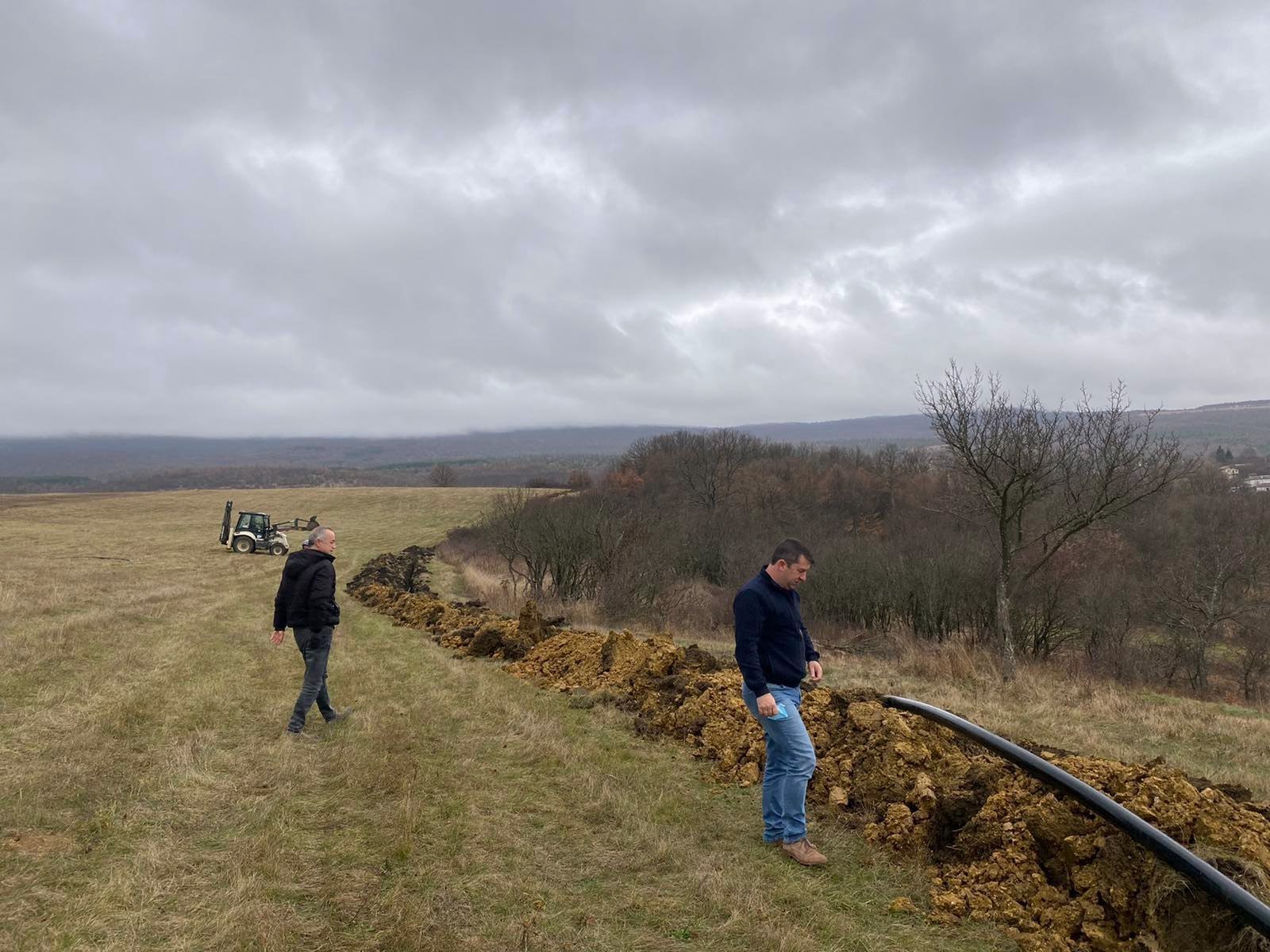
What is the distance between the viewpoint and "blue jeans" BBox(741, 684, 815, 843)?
4.79 metres

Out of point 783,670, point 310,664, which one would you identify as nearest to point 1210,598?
point 783,670

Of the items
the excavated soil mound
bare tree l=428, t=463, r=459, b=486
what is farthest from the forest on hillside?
bare tree l=428, t=463, r=459, b=486

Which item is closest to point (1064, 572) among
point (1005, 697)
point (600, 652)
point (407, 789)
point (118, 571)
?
point (1005, 697)

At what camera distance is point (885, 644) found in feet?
62.5

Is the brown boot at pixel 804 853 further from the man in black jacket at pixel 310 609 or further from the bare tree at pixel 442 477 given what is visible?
the bare tree at pixel 442 477

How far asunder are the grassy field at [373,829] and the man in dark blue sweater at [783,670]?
0.43 m

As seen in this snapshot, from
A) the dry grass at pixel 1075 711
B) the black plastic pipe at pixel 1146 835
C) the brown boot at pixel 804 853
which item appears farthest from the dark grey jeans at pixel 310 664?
the dry grass at pixel 1075 711

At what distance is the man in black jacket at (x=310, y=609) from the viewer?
721cm

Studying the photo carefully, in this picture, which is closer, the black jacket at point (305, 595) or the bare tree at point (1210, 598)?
the black jacket at point (305, 595)

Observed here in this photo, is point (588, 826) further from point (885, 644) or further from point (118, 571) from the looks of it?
point (118, 571)

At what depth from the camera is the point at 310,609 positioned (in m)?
7.26

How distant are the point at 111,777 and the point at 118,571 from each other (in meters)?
20.8

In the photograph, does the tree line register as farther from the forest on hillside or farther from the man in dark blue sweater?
the man in dark blue sweater

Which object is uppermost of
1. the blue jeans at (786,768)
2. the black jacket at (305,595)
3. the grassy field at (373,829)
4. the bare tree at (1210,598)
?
the black jacket at (305,595)
